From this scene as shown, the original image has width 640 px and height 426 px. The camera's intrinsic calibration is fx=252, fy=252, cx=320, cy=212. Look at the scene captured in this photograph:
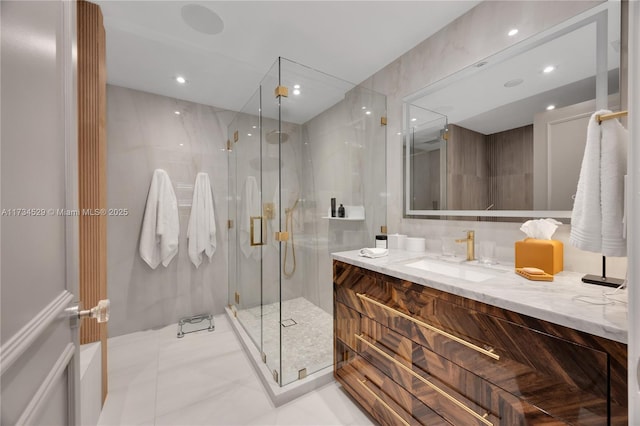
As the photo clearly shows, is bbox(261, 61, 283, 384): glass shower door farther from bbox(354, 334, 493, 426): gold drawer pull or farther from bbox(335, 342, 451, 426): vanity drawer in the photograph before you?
bbox(354, 334, 493, 426): gold drawer pull

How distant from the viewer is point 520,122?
138 cm

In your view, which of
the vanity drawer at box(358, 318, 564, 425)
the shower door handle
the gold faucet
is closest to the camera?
the vanity drawer at box(358, 318, 564, 425)

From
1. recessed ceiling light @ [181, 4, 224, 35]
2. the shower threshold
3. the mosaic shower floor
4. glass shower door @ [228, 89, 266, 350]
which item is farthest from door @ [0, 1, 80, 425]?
glass shower door @ [228, 89, 266, 350]

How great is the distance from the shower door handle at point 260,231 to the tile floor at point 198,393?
984 mm

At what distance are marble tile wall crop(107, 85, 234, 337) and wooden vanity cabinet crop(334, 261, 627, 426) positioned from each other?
2005mm

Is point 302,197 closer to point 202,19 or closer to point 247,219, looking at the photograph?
point 247,219

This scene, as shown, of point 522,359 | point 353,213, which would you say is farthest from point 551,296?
point 353,213

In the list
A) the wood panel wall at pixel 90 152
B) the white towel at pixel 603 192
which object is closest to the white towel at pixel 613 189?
the white towel at pixel 603 192

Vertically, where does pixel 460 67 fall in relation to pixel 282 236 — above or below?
above

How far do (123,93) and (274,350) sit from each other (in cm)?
280

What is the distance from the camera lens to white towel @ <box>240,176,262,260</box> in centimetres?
220

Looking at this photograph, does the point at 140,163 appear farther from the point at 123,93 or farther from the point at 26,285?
the point at 26,285

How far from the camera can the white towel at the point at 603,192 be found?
807 mm

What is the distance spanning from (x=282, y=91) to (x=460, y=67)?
1188 mm
